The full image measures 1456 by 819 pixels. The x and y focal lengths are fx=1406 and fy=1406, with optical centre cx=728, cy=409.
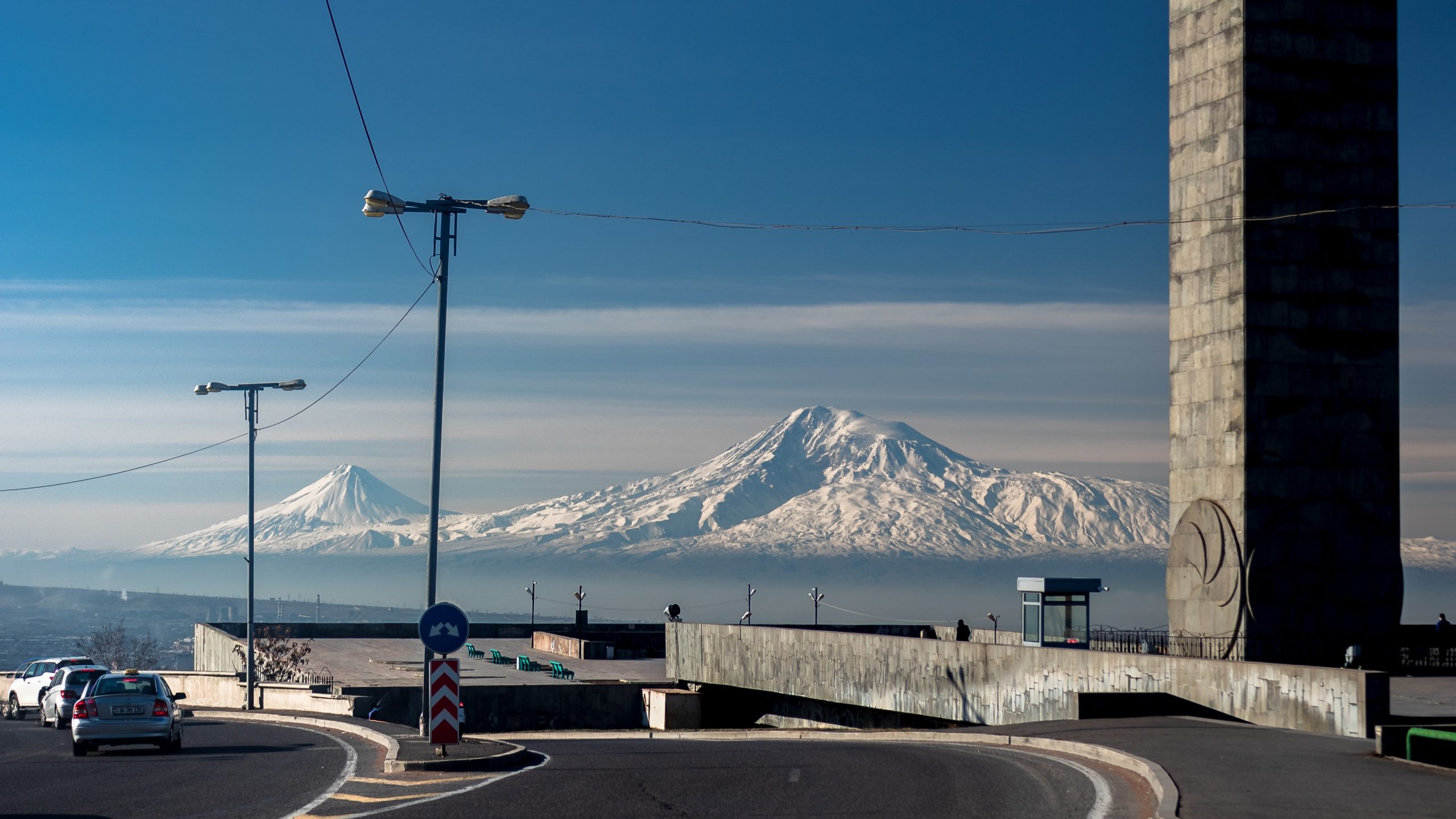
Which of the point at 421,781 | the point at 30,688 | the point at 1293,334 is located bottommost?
the point at 30,688

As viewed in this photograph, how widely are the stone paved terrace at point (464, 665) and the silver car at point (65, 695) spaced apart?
56.1ft

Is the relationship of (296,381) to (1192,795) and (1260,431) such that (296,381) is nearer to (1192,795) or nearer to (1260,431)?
(1260,431)

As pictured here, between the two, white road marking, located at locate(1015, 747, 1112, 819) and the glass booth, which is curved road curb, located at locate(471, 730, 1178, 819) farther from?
the glass booth

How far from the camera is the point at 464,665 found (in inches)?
2382

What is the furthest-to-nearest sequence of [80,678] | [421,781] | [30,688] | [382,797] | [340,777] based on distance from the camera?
[30,688] → [80,678] → [340,777] → [421,781] → [382,797]

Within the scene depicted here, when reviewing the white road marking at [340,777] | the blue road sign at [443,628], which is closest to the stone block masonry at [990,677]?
the blue road sign at [443,628]

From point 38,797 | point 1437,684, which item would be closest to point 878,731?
point 1437,684

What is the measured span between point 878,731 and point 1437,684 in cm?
1339

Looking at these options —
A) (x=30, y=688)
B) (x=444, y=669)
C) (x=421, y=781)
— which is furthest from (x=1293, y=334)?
(x=30, y=688)

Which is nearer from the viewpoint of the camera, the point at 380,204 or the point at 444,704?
the point at 444,704

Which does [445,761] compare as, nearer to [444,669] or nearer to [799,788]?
[444,669]

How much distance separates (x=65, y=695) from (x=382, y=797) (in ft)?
59.3

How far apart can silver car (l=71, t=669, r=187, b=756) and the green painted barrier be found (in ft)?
61.3

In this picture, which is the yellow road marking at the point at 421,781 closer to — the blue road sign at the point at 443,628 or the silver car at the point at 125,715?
the blue road sign at the point at 443,628
